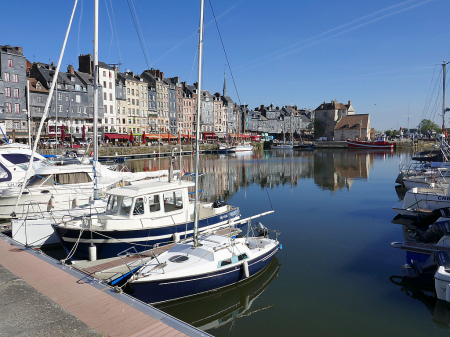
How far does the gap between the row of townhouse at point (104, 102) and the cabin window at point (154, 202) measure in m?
22.4

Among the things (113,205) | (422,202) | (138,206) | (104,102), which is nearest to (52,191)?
(113,205)

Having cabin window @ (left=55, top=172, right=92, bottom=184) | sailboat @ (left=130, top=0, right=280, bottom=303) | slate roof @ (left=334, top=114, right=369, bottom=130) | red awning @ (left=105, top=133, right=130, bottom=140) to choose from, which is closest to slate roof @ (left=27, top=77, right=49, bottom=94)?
red awning @ (left=105, top=133, right=130, bottom=140)

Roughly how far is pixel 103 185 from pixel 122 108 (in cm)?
6585

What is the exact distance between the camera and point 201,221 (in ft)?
52.0

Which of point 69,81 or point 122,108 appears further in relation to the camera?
point 122,108

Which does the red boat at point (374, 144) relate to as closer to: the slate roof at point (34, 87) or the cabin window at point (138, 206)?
the slate roof at point (34, 87)

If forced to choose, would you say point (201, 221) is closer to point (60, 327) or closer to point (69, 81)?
point (60, 327)

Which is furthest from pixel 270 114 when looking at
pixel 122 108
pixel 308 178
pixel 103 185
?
pixel 103 185

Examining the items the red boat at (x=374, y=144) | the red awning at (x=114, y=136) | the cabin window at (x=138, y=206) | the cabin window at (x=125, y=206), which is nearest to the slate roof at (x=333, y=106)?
the red boat at (x=374, y=144)

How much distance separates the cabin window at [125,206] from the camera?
13859 millimetres

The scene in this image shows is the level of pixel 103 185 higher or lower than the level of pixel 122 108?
lower

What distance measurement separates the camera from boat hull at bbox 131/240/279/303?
34.3ft

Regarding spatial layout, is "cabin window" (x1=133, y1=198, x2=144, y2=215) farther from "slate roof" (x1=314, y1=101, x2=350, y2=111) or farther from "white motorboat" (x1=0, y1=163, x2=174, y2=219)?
"slate roof" (x1=314, y1=101, x2=350, y2=111)

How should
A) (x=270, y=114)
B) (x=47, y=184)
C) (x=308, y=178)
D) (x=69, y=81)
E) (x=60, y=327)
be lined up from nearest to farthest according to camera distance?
(x=60, y=327) < (x=47, y=184) < (x=308, y=178) < (x=69, y=81) < (x=270, y=114)
